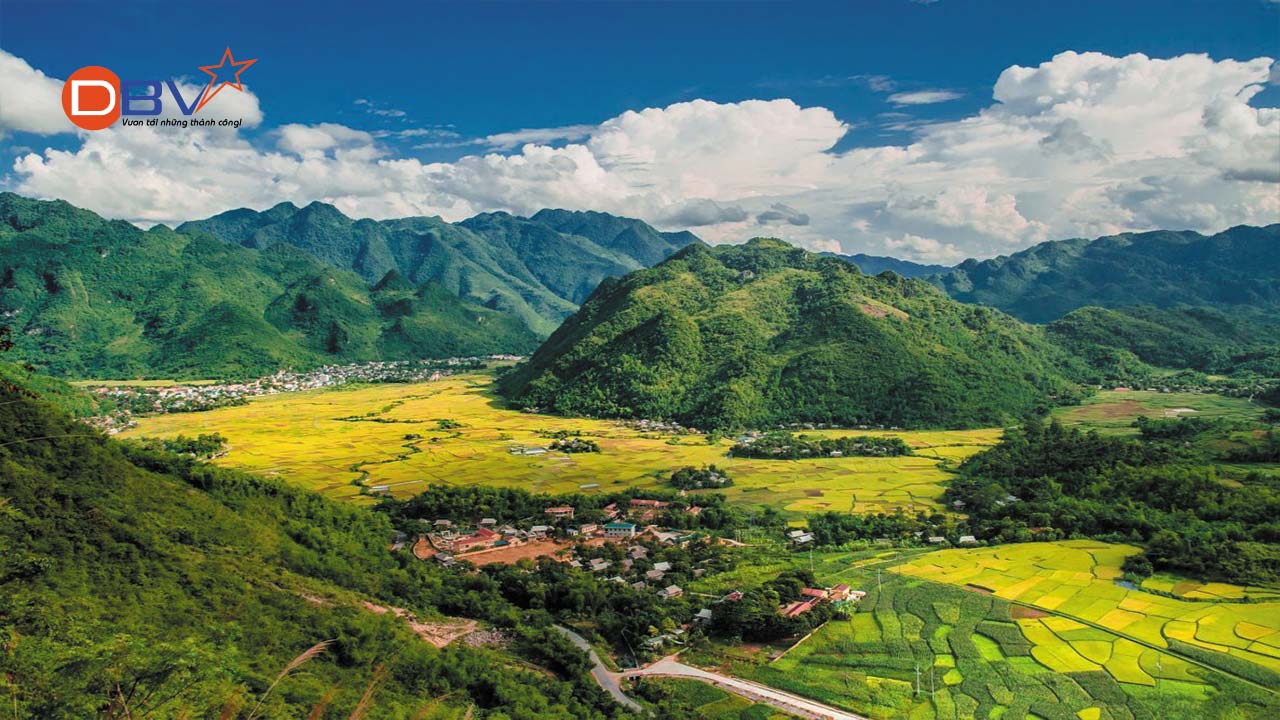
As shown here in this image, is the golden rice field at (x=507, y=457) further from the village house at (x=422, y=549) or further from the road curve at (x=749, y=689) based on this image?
the road curve at (x=749, y=689)

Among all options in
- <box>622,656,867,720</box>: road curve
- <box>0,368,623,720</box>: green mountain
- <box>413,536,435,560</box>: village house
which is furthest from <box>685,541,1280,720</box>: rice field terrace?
<box>413,536,435,560</box>: village house

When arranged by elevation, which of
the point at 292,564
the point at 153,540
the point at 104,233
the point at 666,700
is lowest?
the point at 666,700

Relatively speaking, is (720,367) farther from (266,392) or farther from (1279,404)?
(266,392)

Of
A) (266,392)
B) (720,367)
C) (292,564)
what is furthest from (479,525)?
(266,392)

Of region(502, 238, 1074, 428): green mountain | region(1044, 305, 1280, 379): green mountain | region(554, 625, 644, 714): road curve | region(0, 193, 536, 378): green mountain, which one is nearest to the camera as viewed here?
region(554, 625, 644, 714): road curve

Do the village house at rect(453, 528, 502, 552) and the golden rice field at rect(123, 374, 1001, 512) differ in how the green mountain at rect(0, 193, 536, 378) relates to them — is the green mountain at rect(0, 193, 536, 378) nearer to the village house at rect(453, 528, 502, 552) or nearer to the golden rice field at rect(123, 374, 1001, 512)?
the golden rice field at rect(123, 374, 1001, 512)
